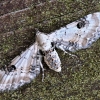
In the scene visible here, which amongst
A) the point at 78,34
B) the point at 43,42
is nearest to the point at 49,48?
the point at 43,42

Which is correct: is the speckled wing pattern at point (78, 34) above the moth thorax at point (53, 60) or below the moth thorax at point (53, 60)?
above

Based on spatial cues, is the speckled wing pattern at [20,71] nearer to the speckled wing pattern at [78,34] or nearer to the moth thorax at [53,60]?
→ the moth thorax at [53,60]

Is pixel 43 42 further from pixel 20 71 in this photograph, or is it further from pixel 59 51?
pixel 20 71

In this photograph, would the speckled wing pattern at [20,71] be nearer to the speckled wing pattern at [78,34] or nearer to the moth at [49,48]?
the moth at [49,48]

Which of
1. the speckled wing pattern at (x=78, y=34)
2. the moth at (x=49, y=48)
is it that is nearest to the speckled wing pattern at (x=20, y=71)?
the moth at (x=49, y=48)

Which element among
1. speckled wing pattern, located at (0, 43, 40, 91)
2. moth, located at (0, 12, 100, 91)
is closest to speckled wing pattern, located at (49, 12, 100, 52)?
moth, located at (0, 12, 100, 91)

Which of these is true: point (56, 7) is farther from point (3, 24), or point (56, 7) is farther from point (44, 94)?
point (44, 94)

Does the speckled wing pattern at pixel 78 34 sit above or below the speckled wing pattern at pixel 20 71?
above
